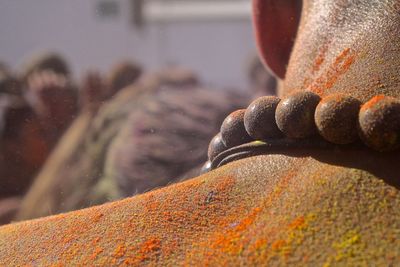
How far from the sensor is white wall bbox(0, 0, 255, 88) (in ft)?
6.74

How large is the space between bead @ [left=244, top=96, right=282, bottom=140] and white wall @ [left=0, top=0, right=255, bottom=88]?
1152mm

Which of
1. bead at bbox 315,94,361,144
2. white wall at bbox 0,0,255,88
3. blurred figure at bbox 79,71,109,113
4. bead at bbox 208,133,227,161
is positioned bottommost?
white wall at bbox 0,0,255,88

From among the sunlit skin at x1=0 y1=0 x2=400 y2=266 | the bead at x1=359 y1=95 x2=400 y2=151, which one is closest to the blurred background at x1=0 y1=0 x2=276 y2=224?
the sunlit skin at x1=0 y1=0 x2=400 y2=266

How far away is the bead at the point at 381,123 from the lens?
423 mm

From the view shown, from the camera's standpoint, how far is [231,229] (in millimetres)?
433

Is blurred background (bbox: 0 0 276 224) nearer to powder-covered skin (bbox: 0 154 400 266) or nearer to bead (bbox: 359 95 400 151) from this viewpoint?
powder-covered skin (bbox: 0 154 400 266)

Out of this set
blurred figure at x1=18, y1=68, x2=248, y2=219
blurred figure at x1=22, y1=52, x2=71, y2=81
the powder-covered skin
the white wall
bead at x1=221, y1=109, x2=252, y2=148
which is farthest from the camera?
the white wall

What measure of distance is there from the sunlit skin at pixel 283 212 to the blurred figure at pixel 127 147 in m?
0.12

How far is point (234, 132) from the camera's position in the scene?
51 centimetres

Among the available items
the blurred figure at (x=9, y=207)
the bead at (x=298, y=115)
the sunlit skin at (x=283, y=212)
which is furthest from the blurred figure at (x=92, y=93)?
the bead at (x=298, y=115)

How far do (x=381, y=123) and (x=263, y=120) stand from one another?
4.0 inches

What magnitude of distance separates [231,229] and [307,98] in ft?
0.41

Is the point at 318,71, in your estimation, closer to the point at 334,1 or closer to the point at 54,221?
the point at 334,1

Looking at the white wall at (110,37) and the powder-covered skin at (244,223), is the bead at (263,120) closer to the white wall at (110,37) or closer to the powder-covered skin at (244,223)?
the powder-covered skin at (244,223)
